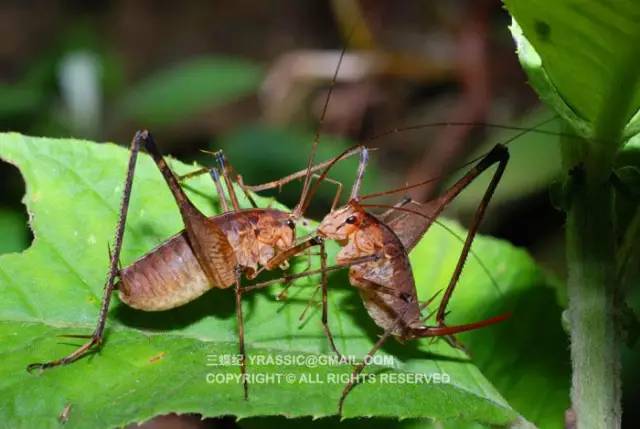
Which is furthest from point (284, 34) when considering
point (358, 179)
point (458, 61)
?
point (358, 179)

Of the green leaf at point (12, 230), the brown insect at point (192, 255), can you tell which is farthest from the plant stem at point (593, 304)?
the green leaf at point (12, 230)

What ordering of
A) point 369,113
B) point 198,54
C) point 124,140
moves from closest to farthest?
point 124,140
point 369,113
point 198,54

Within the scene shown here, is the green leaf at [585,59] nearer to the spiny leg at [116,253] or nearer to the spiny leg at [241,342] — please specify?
the spiny leg at [241,342]

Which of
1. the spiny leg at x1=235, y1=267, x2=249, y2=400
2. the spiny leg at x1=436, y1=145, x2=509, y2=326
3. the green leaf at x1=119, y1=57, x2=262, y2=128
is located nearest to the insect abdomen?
the spiny leg at x1=235, y1=267, x2=249, y2=400

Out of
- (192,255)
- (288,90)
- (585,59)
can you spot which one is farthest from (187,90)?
(585,59)

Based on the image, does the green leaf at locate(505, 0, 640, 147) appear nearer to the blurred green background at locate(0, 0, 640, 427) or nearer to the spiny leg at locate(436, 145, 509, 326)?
the spiny leg at locate(436, 145, 509, 326)

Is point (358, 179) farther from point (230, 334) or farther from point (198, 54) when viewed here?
point (198, 54)
